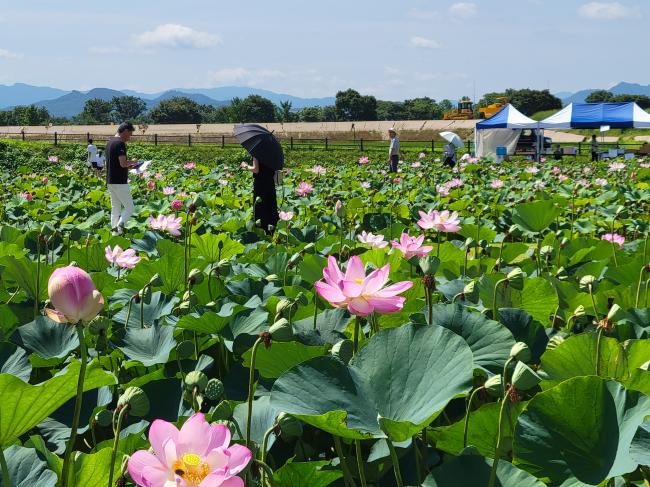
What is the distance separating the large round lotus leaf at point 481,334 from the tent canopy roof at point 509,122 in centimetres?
1625

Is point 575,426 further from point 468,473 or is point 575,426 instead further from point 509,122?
point 509,122

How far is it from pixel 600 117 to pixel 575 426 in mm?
18044

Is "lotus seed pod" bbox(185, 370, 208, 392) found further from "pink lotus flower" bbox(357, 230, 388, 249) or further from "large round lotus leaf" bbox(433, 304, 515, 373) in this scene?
"pink lotus flower" bbox(357, 230, 388, 249)

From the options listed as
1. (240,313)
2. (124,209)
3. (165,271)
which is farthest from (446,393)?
(124,209)

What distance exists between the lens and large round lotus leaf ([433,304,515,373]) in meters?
1.28

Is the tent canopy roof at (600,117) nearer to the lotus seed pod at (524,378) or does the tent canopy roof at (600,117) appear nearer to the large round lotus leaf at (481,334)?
the large round lotus leaf at (481,334)

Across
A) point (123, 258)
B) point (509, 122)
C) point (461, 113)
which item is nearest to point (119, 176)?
point (123, 258)

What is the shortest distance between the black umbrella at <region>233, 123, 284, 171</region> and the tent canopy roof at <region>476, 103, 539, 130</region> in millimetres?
12549

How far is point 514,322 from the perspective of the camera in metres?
1.45

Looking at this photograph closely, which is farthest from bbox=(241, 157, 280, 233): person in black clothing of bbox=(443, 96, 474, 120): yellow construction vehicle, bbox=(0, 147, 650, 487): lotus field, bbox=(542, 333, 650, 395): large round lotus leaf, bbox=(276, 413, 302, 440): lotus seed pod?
bbox=(443, 96, 474, 120): yellow construction vehicle

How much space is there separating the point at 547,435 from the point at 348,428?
0.24 meters

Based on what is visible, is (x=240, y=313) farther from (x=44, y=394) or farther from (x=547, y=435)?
(x=547, y=435)

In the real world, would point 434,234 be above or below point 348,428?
below

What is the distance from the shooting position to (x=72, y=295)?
83 centimetres
